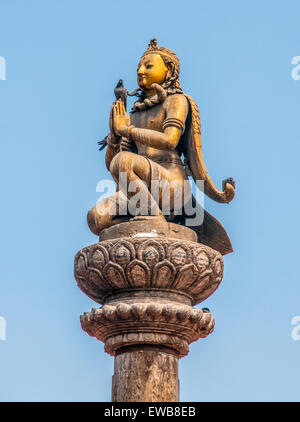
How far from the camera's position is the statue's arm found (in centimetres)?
1095

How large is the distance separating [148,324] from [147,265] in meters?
0.67

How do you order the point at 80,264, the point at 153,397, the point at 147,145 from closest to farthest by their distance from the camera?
the point at 153,397, the point at 80,264, the point at 147,145

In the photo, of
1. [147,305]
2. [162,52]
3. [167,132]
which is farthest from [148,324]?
[162,52]

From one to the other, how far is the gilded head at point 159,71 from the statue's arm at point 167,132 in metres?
0.51

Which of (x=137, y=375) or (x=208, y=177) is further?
(x=208, y=177)

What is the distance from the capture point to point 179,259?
9.81 m

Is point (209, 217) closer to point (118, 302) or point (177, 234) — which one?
point (177, 234)

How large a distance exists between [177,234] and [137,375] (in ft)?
5.85

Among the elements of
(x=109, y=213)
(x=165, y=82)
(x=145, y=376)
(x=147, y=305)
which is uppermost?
(x=165, y=82)

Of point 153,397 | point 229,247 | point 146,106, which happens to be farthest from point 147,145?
point 153,397

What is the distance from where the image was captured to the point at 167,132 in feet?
36.1

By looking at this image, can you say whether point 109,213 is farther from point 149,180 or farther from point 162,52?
point 162,52

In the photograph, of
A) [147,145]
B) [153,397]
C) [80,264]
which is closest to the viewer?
[153,397]

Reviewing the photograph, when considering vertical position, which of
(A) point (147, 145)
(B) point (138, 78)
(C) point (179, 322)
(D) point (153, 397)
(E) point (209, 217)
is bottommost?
(D) point (153, 397)
